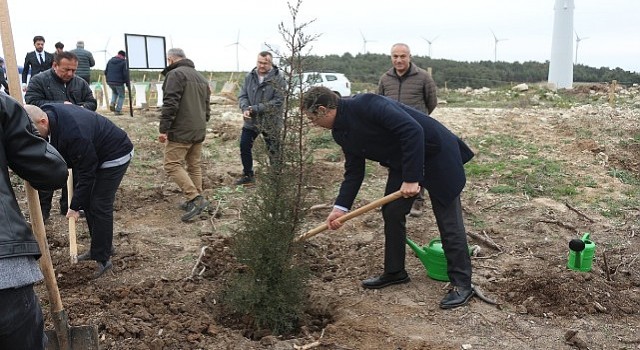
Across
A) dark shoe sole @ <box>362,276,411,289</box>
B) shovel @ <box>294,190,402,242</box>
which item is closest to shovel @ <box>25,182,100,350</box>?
shovel @ <box>294,190,402,242</box>

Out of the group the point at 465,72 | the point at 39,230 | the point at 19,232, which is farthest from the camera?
the point at 465,72

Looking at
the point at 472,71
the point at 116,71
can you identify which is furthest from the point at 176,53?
the point at 472,71

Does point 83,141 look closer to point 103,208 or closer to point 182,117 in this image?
point 103,208

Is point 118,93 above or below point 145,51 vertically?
below

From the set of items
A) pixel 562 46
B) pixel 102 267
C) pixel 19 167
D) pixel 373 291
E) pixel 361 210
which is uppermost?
pixel 562 46

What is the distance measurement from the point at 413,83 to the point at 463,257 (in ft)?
8.19

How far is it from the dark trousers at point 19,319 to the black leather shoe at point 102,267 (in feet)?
8.62

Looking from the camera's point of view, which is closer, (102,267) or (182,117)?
(102,267)

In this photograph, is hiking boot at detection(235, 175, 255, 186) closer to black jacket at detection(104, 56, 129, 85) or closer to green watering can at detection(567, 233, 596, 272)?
green watering can at detection(567, 233, 596, 272)

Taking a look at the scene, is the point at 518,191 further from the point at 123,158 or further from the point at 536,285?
the point at 123,158

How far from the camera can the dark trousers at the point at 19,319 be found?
212 centimetres

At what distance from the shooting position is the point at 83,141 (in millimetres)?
4195

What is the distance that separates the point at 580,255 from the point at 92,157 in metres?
3.86

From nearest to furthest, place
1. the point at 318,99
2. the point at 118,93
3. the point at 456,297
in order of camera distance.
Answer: the point at 318,99
the point at 456,297
the point at 118,93
